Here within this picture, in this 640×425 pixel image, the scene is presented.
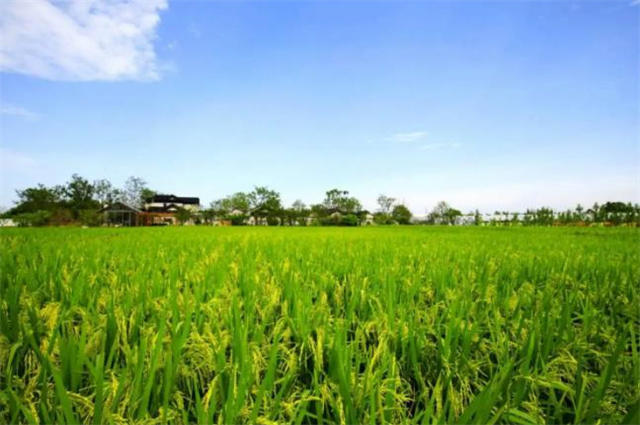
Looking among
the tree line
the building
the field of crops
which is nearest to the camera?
the field of crops

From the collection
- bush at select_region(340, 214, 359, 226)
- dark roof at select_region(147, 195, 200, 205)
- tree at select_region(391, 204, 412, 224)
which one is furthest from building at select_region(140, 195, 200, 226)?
tree at select_region(391, 204, 412, 224)

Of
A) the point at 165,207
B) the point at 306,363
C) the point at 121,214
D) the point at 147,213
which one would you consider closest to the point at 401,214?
the point at 147,213

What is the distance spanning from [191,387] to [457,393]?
775 millimetres

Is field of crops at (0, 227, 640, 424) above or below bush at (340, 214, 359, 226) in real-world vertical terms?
below

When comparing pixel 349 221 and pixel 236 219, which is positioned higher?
pixel 236 219

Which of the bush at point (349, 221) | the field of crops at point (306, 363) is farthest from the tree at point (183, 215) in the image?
the field of crops at point (306, 363)

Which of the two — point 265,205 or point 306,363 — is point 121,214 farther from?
point 306,363

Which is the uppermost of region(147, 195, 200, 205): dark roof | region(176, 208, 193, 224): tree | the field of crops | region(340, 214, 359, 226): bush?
region(147, 195, 200, 205): dark roof

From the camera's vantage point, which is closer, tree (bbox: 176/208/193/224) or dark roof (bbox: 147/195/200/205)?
tree (bbox: 176/208/193/224)

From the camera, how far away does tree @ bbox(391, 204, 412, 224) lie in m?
56.5

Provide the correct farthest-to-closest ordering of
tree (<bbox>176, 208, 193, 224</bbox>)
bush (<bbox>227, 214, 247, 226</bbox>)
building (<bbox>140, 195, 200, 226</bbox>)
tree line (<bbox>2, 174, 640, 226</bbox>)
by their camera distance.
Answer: building (<bbox>140, 195, 200, 226</bbox>) → bush (<bbox>227, 214, 247, 226</bbox>) → tree (<bbox>176, 208, 193, 224</bbox>) → tree line (<bbox>2, 174, 640, 226</bbox>)

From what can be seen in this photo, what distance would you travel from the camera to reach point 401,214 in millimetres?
60656

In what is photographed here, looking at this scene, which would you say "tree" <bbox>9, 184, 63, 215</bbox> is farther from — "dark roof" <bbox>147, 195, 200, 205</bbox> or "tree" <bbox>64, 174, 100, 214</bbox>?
"dark roof" <bbox>147, 195, 200, 205</bbox>

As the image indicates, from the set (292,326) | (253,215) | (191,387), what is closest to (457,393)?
(292,326)
